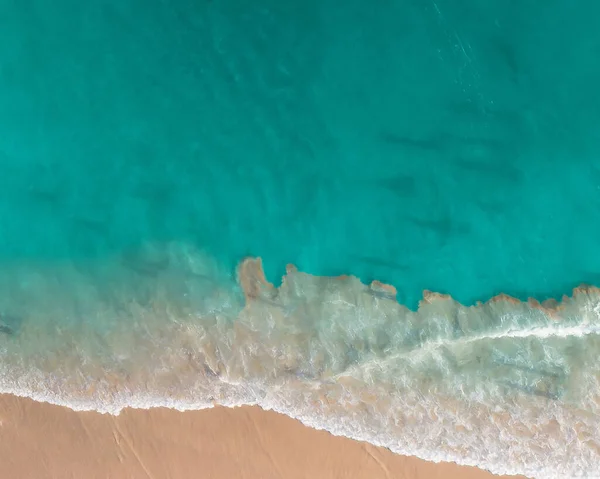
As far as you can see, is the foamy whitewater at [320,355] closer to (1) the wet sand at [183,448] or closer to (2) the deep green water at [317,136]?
(1) the wet sand at [183,448]

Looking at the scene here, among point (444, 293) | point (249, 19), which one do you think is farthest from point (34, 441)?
point (249, 19)

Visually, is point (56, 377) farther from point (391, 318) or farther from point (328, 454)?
point (391, 318)

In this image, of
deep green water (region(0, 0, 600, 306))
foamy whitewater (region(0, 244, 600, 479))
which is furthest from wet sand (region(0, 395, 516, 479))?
deep green water (region(0, 0, 600, 306))

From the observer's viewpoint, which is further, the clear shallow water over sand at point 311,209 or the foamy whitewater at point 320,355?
the clear shallow water over sand at point 311,209

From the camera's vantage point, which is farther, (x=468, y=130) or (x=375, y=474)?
(x=468, y=130)

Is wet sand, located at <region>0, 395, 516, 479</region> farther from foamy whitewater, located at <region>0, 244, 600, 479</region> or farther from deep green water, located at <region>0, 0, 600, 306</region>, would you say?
deep green water, located at <region>0, 0, 600, 306</region>

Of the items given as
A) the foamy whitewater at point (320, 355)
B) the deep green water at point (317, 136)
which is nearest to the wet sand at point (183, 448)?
the foamy whitewater at point (320, 355)
